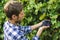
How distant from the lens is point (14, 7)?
400 cm

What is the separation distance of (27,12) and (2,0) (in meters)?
0.82

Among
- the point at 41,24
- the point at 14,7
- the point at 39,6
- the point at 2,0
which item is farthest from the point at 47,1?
the point at 2,0

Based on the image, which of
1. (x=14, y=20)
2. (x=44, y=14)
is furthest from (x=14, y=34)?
(x=44, y=14)

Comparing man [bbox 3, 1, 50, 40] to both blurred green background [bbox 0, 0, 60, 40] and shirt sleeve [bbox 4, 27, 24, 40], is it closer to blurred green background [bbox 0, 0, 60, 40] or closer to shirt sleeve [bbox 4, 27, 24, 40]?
shirt sleeve [bbox 4, 27, 24, 40]

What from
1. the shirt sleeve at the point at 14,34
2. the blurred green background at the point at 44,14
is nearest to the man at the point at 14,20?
the shirt sleeve at the point at 14,34

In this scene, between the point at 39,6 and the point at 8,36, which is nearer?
the point at 8,36

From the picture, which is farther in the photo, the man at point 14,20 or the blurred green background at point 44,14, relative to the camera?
the blurred green background at point 44,14

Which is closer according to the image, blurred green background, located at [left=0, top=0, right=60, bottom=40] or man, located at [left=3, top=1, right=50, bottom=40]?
man, located at [left=3, top=1, right=50, bottom=40]

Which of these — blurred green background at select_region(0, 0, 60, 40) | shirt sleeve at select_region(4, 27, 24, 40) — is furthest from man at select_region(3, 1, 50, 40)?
→ blurred green background at select_region(0, 0, 60, 40)

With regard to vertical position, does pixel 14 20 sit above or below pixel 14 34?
above

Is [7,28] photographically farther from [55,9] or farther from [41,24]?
[55,9]

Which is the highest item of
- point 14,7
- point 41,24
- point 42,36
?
point 14,7

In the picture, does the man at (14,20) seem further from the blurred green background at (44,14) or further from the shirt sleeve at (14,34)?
the blurred green background at (44,14)

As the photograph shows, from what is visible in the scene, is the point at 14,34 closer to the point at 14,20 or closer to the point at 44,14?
the point at 14,20
